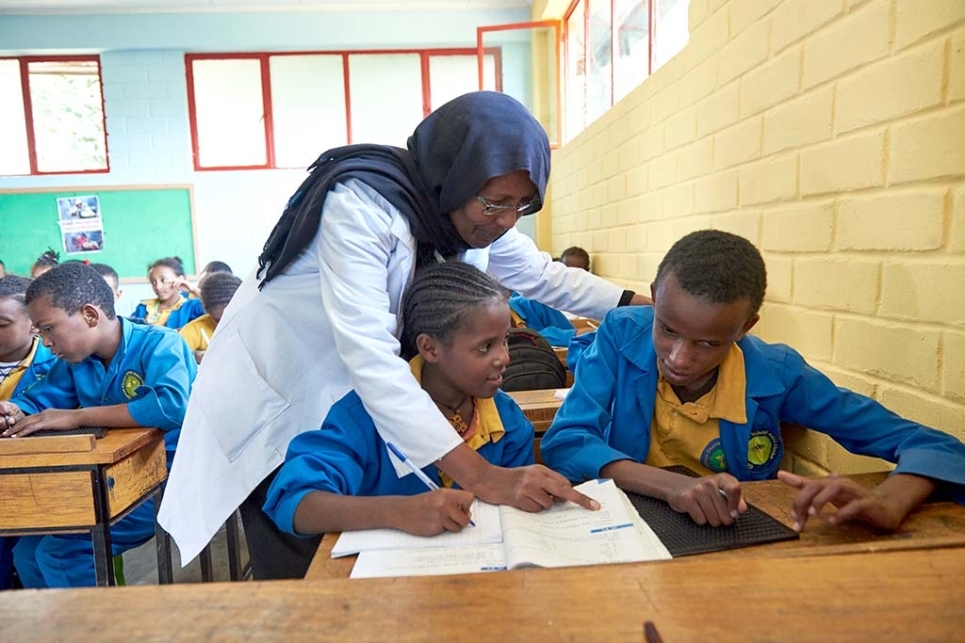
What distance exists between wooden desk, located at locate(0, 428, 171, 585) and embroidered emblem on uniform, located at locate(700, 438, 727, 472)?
151cm

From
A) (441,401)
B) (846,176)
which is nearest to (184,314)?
(441,401)

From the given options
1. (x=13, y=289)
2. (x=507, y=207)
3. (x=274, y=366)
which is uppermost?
(x=507, y=207)

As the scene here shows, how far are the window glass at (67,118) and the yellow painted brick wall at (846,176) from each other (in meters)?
6.04

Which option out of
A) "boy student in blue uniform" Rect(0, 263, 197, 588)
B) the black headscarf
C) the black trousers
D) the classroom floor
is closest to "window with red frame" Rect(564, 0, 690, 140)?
the black headscarf

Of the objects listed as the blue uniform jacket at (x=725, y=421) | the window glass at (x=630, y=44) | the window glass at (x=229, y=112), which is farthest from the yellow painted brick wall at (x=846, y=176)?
the window glass at (x=229, y=112)

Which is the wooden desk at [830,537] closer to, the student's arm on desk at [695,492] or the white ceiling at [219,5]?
the student's arm on desk at [695,492]

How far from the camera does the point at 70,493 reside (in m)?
1.75

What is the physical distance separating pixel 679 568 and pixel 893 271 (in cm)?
97

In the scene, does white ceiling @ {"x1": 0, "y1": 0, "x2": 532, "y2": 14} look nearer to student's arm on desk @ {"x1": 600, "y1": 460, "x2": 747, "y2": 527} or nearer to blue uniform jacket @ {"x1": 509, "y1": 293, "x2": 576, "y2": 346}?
blue uniform jacket @ {"x1": 509, "y1": 293, "x2": 576, "y2": 346}

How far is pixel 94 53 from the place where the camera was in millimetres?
6121

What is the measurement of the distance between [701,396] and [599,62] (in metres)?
3.45

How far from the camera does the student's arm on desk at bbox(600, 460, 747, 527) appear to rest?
94 cm

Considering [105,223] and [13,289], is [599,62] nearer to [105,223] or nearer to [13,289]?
[13,289]

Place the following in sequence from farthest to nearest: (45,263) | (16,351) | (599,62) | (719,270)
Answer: (45,263) < (599,62) < (16,351) < (719,270)
